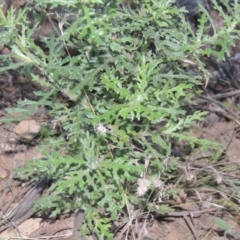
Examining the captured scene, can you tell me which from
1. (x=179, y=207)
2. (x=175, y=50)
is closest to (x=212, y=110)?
(x=179, y=207)

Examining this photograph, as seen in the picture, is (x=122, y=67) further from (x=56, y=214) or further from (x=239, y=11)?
(x=56, y=214)

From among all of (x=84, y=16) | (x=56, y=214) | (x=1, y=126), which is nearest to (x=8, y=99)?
(x=1, y=126)

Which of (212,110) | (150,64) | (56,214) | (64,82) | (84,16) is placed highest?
(84,16)

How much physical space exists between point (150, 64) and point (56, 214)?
0.95m

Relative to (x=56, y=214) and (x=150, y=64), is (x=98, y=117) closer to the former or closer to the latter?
(x=150, y=64)

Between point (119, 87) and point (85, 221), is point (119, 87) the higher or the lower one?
the higher one

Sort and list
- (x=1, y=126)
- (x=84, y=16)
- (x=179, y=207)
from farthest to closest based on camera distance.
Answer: (x=1, y=126)
(x=179, y=207)
(x=84, y=16)

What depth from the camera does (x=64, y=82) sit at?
2223mm

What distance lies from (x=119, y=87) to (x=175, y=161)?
22.0 inches

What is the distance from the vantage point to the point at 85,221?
8.34 ft

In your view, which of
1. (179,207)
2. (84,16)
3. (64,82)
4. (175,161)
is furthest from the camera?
(179,207)

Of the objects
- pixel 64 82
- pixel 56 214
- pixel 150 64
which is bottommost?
pixel 56 214

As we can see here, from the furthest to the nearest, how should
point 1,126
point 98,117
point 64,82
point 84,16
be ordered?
point 1,126 < point 64,82 < point 98,117 < point 84,16

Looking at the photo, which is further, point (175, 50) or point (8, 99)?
point (8, 99)
